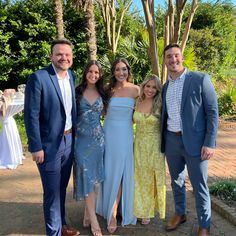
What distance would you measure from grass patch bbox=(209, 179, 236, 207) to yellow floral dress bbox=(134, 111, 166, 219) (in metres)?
1.01

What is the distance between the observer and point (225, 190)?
15.0 feet

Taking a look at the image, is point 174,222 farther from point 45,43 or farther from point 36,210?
point 45,43

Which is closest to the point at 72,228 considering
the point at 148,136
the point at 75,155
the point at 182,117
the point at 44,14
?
the point at 75,155

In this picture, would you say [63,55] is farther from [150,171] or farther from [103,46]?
[103,46]

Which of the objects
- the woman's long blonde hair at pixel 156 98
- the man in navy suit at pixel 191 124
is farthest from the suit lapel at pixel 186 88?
the woman's long blonde hair at pixel 156 98

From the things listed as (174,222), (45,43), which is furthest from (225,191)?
(45,43)

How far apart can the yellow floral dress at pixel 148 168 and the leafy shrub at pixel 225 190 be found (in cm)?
104

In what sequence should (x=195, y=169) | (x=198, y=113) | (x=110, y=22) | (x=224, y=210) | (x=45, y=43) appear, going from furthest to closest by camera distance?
(x=110, y=22)
(x=45, y=43)
(x=224, y=210)
(x=195, y=169)
(x=198, y=113)

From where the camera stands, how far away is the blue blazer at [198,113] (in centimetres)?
335

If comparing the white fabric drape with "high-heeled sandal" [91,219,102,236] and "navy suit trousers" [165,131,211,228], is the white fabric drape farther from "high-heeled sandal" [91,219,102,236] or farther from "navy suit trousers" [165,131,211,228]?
"navy suit trousers" [165,131,211,228]

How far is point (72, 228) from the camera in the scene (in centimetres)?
384

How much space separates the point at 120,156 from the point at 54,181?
0.75 m

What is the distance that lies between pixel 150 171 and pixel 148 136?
0.36 m

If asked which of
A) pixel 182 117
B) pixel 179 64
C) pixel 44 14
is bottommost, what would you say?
pixel 182 117
